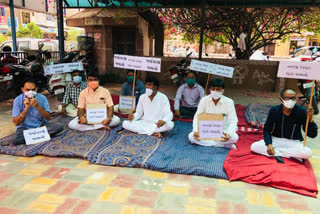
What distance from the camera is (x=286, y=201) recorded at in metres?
3.02

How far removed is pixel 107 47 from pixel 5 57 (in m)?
4.04

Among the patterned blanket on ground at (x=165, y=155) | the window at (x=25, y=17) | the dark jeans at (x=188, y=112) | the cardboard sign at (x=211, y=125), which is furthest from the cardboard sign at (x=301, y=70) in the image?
the window at (x=25, y=17)

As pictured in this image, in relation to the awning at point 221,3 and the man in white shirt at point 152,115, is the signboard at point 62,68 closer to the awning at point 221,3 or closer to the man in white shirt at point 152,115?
the man in white shirt at point 152,115

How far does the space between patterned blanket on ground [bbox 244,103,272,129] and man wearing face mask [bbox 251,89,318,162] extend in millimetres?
1530

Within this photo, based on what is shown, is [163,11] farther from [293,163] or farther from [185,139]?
[293,163]

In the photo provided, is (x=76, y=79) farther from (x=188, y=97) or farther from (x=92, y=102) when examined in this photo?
(x=188, y=97)

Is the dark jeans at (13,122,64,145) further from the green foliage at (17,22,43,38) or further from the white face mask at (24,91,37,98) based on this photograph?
the green foliage at (17,22,43,38)

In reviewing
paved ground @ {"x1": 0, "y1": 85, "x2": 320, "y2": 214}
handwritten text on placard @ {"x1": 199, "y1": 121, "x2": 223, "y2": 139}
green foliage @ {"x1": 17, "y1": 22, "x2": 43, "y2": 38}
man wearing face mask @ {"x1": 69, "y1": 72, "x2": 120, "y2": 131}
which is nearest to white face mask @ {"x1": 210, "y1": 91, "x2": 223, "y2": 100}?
handwritten text on placard @ {"x1": 199, "y1": 121, "x2": 223, "y2": 139}

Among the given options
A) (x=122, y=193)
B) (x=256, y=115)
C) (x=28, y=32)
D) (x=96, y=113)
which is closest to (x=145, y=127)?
(x=96, y=113)

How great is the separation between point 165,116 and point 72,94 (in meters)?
2.27

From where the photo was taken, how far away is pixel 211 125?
4273 millimetres

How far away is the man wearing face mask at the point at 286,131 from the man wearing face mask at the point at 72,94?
3.71m

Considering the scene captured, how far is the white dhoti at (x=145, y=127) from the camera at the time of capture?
190 inches

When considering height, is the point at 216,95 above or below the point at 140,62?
below
